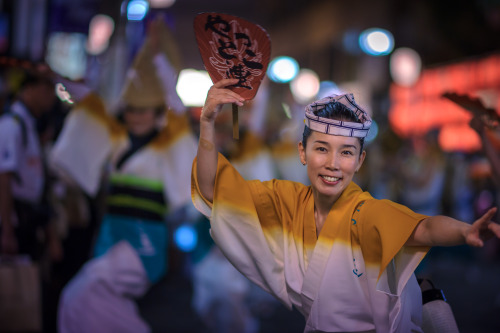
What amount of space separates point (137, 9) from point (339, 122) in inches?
111

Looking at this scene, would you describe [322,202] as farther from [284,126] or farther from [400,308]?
[284,126]

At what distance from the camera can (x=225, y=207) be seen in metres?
2.49

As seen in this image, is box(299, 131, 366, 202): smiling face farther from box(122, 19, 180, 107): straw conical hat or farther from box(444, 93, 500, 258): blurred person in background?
box(122, 19, 180, 107): straw conical hat

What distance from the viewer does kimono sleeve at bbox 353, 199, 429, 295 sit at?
2203 millimetres

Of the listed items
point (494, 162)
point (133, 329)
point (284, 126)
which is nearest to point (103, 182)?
point (284, 126)

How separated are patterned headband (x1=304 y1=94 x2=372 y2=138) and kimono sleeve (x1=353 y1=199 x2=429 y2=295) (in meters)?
0.30

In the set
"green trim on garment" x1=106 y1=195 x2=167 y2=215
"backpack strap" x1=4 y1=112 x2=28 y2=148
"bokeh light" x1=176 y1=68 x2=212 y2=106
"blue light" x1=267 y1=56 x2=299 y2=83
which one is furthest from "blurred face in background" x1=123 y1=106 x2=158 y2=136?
"bokeh light" x1=176 y1=68 x2=212 y2=106

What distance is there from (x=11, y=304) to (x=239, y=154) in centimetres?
271

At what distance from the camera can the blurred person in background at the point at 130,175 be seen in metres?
4.07

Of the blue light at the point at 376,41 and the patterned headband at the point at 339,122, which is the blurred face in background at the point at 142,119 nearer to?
the patterned headband at the point at 339,122

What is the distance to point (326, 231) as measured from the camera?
7.95 ft

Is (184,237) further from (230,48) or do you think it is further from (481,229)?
(481,229)

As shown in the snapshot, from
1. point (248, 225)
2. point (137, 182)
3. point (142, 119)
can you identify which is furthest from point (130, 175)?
point (248, 225)

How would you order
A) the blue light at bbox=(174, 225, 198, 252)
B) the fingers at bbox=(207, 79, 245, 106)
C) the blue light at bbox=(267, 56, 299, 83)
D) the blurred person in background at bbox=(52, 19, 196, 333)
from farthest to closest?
the blue light at bbox=(267, 56, 299, 83) < the blue light at bbox=(174, 225, 198, 252) < the blurred person in background at bbox=(52, 19, 196, 333) < the fingers at bbox=(207, 79, 245, 106)
